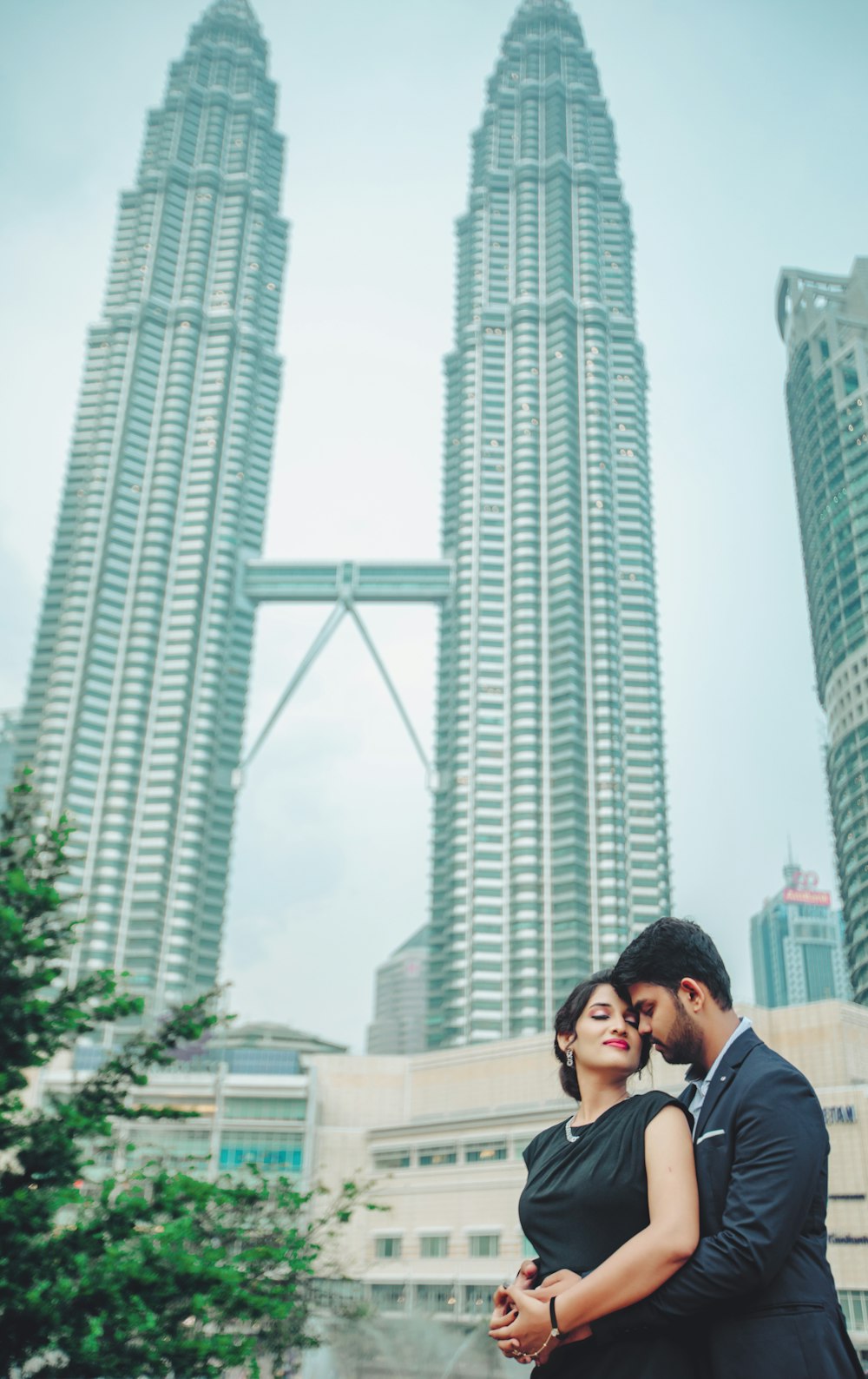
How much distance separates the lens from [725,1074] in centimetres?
349

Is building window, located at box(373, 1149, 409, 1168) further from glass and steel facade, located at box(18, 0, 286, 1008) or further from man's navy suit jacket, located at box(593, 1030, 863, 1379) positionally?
man's navy suit jacket, located at box(593, 1030, 863, 1379)

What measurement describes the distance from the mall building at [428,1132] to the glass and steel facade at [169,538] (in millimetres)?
31495

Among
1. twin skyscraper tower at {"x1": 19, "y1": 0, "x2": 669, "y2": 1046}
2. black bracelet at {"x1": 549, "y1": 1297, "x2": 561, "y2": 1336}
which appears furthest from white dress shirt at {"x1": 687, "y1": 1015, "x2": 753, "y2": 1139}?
twin skyscraper tower at {"x1": 19, "y1": 0, "x2": 669, "y2": 1046}

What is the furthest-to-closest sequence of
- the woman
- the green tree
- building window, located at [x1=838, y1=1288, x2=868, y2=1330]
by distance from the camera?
1. building window, located at [x1=838, y1=1288, x2=868, y2=1330]
2. the green tree
3. the woman

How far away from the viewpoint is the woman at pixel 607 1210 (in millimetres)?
3301

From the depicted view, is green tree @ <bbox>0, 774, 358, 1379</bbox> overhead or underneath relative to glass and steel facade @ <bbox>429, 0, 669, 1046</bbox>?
underneath

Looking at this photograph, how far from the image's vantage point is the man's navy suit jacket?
3105 millimetres

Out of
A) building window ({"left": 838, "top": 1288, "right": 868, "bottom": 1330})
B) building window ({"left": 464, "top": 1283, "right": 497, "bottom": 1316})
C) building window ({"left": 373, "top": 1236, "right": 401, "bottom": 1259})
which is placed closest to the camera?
building window ({"left": 838, "top": 1288, "right": 868, "bottom": 1330})

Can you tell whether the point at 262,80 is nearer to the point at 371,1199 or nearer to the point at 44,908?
the point at 371,1199

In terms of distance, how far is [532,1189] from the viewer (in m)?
3.84

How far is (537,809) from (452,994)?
17.8 m

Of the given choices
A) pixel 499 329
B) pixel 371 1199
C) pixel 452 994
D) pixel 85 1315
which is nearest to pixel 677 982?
→ pixel 85 1315

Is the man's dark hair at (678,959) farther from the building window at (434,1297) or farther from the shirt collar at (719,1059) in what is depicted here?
the building window at (434,1297)

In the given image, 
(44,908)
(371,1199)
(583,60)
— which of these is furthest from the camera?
(583,60)
